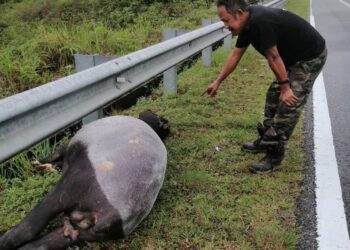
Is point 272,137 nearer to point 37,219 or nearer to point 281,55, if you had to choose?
point 281,55

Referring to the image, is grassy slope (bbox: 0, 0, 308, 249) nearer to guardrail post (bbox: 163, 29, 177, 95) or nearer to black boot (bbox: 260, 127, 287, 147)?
black boot (bbox: 260, 127, 287, 147)

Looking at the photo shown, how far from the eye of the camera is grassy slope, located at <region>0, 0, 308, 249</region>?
3.03 metres

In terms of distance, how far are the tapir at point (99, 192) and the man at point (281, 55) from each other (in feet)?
3.55

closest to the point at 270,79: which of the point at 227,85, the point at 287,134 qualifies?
the point at 227,85

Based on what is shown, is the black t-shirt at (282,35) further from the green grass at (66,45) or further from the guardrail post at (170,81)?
the green grass at (66,45)

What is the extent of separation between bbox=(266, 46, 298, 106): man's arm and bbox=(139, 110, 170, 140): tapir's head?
1090 millimetres

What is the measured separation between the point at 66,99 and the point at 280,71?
5.05ft

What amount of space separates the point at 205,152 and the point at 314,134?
1.26 m

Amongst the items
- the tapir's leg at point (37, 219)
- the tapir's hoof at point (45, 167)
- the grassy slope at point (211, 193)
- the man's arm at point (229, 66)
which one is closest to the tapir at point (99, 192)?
the tapir's leg at point (37, 219)

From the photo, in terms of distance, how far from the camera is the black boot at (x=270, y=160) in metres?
4.02

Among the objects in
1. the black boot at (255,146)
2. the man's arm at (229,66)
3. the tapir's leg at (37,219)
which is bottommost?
the black boot at (255,146)

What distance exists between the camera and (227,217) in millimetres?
3270

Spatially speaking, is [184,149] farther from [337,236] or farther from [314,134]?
[337,236]

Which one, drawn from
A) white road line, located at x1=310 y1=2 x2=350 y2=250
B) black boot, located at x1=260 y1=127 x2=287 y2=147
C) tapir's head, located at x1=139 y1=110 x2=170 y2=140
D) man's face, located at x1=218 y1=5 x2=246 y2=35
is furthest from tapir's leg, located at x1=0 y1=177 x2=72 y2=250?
black boot, located at x1=260 y1=127 x2=287 y2=147
